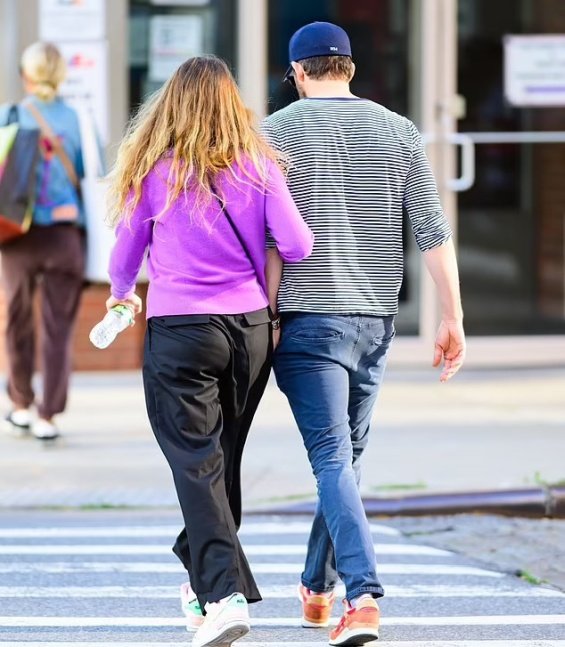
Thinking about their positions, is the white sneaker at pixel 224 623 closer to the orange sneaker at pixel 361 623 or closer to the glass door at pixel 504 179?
the orange sneaker at pixel 361 623

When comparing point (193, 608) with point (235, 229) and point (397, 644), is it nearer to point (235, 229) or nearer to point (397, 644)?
point (397, 644)

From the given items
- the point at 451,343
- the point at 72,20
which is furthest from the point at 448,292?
the point at 72,20

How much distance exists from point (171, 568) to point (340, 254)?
181cm

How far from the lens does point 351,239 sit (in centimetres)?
481

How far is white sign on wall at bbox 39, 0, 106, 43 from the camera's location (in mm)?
10617

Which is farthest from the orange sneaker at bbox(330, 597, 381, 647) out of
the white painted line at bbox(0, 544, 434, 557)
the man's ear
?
the white painted line at bbox(0, 544, 434, 557)

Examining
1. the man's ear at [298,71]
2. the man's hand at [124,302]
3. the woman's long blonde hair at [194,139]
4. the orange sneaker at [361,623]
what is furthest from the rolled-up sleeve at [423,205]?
the orange sneaker at [361,623]

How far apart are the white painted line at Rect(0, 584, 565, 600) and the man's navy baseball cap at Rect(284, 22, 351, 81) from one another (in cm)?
187

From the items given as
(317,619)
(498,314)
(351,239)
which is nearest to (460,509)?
(317,619)

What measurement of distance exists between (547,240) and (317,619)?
21.3 feet

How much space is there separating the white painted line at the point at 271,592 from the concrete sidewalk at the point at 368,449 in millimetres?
1455

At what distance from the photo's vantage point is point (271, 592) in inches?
225

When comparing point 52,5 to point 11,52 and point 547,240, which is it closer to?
point 11,52

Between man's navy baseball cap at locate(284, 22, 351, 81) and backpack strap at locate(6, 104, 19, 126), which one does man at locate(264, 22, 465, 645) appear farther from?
backpack strap at locate(6, 104, 19, 126)
